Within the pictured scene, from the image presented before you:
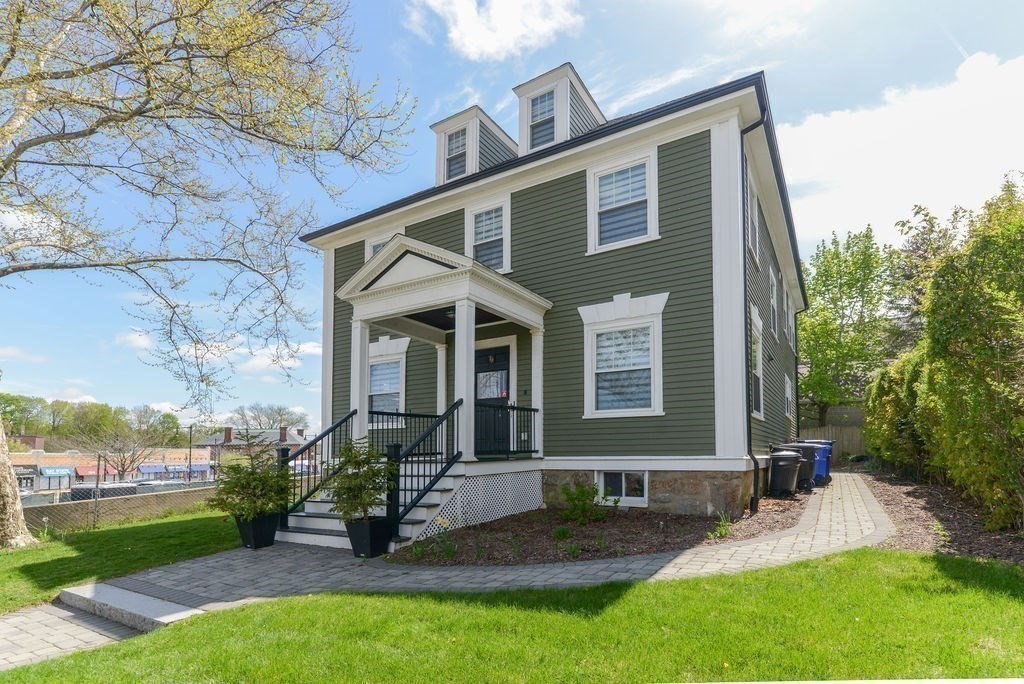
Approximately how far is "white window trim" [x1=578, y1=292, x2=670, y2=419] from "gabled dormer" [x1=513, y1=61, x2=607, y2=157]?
3.46 meters

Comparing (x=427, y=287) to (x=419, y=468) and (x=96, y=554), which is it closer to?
(x=419, y=468)

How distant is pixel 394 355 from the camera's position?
471 inches

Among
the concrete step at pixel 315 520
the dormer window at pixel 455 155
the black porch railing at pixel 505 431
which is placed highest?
the dormer window at pixel 455 155

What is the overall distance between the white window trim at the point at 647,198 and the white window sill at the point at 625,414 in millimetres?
2491

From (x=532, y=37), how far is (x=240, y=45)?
12.0ft

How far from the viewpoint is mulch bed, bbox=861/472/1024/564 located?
5.63 m

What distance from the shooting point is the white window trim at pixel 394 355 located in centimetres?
1174

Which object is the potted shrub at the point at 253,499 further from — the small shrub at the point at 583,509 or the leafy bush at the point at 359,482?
the small shrub at the point at 583,509

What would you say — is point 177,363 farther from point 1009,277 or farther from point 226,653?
point 1009,277

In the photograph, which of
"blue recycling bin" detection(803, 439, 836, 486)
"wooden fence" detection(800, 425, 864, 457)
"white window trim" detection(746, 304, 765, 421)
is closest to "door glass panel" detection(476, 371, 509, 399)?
"white window trim" detection(746, 304, 765, 421)

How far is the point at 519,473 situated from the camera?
30.9ft

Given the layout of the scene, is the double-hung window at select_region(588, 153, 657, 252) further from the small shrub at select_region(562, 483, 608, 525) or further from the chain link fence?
the chain link fence

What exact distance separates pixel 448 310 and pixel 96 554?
574 cm

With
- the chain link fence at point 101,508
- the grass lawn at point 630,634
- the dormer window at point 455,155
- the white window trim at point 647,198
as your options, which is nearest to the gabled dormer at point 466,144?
the dormer window at point 455,155
